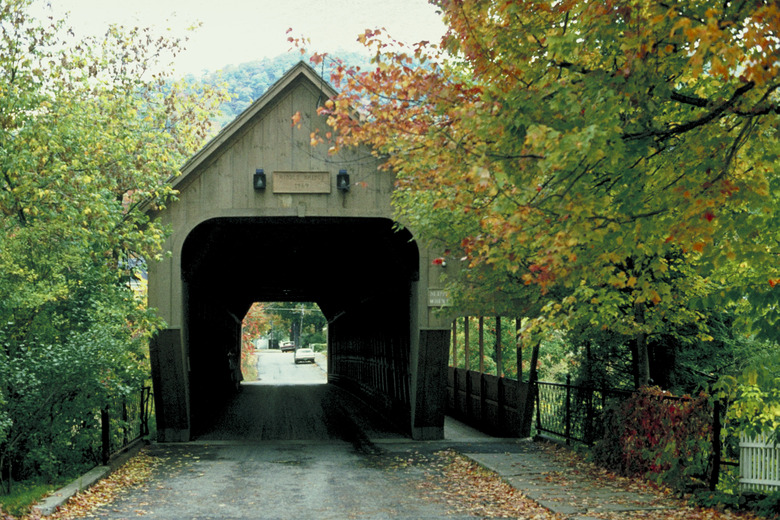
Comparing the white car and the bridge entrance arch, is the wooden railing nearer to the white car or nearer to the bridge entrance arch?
the bridge entrance arch

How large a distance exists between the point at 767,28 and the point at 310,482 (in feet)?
26.2

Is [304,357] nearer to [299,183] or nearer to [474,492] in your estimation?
[299,183]

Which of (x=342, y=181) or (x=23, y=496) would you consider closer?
(x=23, y=496)

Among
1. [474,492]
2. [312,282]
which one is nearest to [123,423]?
[474,492]

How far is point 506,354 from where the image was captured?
2773 cm

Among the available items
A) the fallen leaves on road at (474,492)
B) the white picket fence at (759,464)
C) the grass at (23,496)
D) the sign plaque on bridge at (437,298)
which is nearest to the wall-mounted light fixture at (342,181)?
the sign plaque on bridge at (437,298)

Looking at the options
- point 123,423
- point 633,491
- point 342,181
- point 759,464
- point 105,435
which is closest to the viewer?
point 759,464

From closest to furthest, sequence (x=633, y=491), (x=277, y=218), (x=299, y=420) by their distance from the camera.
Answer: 1. (x=633, y=491)
2. (x=277, y=218)
3. (x=299, y=420)

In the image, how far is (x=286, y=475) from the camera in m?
11.9

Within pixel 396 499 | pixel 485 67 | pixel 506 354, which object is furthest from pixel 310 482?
pixel 506 354

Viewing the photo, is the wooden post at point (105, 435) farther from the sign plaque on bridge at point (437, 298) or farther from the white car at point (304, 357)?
the white car at point (304, 357)

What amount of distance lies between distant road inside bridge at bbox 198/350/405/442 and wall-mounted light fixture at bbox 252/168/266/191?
5.13 m

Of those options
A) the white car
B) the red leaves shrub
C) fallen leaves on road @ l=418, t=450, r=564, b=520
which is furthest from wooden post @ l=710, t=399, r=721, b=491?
the white car

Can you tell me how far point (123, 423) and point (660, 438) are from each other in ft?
Result: 25.1
